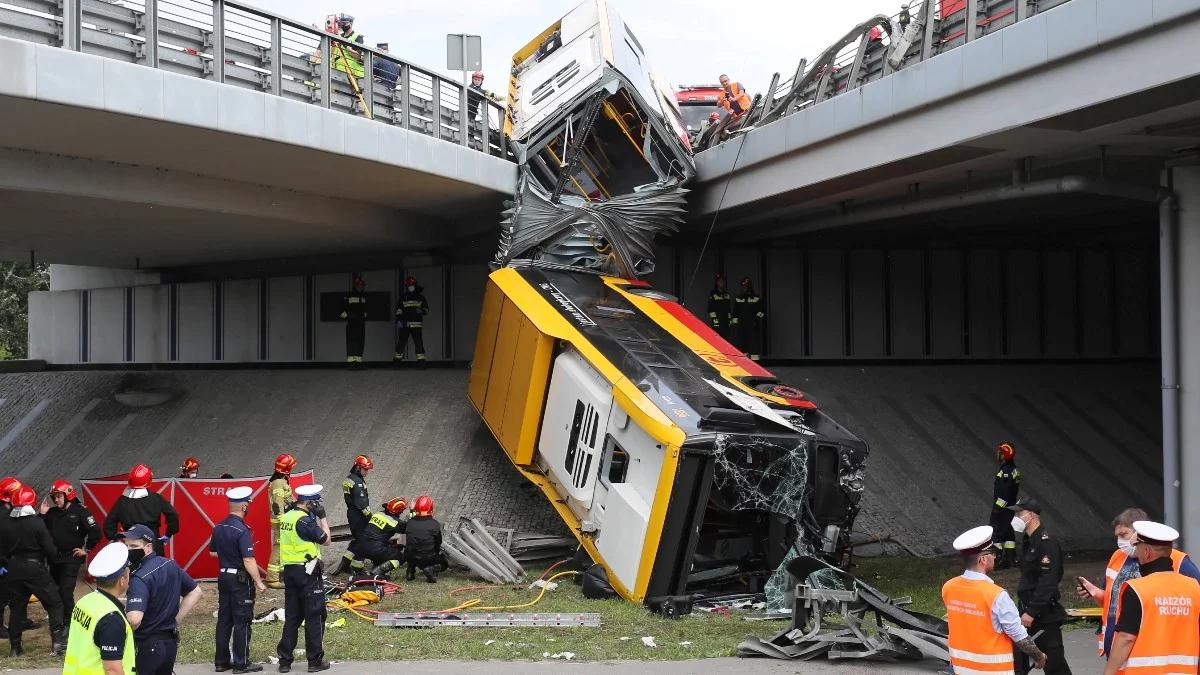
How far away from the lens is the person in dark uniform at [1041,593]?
7.54 m

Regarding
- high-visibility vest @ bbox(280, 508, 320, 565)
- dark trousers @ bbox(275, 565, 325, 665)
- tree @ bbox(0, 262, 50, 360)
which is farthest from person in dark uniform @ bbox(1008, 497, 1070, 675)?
tree @ bbox(0, 262, 50, 360)

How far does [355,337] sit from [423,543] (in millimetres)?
10042

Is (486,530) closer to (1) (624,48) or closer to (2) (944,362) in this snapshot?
(1) (624,48)

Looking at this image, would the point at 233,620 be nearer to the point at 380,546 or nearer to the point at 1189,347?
the point at 380,546

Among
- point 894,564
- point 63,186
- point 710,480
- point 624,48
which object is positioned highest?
point 624,48

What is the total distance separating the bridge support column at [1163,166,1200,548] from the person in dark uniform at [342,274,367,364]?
48.5 ft

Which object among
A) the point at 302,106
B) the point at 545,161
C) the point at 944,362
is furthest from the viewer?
the point at 944,362

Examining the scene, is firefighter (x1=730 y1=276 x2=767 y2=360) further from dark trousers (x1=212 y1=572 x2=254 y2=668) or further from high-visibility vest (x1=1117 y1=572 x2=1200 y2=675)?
high-visibility vest (x1=1117 y1=572 x2=1200 y2=675)

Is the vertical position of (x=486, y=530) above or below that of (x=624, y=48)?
Result: below

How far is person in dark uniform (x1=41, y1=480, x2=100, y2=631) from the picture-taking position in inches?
443

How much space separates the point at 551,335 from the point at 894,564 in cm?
550

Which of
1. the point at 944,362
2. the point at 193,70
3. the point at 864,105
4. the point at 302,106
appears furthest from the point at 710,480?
the point at 944,362

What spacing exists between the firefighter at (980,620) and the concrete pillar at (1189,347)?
7.23 metres

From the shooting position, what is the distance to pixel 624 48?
17531mm
